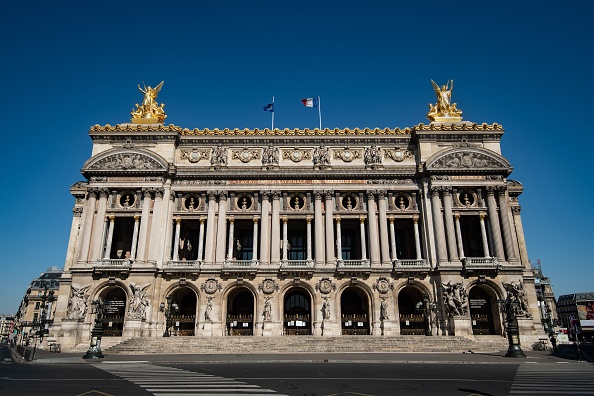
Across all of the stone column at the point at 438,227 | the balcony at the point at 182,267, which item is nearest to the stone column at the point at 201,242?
the balcony at the point at 182,267

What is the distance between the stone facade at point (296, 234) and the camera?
4094 cm

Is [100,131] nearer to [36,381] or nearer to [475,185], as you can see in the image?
[36,381]

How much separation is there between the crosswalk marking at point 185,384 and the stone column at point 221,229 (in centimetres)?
2335

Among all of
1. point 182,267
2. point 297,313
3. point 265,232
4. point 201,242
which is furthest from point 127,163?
point 297,313

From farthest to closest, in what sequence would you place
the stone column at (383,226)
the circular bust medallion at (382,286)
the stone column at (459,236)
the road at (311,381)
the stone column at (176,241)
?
the stone column at (176,241) < the stone column at (383,226) < the stone column at (459,236) < the circular bust medallion at (382,286) < the road at (311,381)

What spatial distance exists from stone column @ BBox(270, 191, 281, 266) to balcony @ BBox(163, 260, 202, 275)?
7.44 metres

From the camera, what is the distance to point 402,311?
4484cm

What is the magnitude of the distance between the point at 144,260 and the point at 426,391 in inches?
1346

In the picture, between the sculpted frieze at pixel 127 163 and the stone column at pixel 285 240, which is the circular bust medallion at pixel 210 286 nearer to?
the stone column at pixel 285 240

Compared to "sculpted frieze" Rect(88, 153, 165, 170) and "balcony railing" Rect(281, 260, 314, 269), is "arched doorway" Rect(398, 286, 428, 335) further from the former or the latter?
"sculpted frieze" Rect(88, 153, 165, 170)

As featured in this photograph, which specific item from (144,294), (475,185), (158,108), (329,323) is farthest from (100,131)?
(475,185)

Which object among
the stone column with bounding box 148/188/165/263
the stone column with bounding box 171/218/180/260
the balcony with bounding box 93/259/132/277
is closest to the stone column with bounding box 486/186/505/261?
the stone column with bounding box 171/218/180/260

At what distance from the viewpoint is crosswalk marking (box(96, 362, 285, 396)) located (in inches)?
533

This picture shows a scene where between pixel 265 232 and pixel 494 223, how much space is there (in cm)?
2351
